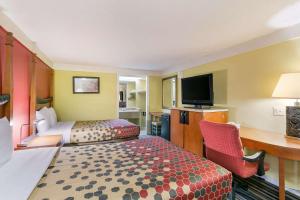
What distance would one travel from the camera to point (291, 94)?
74.7 inches

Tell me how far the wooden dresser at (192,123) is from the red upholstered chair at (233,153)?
96 centimetres

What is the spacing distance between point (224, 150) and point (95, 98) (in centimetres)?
390

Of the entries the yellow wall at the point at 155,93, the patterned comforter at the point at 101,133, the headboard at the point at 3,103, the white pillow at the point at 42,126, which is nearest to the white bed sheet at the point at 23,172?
the headboard at the point at 3,103

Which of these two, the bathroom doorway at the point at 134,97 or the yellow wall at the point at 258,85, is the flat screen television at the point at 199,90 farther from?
the bathroom doorway at the point at 134,97

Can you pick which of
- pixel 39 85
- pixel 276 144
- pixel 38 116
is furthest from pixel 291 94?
pixel 39 85

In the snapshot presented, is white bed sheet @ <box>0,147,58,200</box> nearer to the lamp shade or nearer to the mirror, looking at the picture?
the lamp shade

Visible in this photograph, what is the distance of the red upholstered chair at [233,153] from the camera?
178cm

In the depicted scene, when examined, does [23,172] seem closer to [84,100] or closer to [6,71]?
[6,71]

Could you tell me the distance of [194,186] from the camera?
1.16 metres

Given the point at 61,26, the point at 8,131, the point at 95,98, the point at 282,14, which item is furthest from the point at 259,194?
the point at 95,98

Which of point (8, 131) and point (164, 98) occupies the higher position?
point (164, 98)

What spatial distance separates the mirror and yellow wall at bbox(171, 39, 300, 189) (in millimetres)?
1623

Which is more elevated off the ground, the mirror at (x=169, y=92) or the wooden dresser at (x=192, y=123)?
the mirror at (x=169, y=92)

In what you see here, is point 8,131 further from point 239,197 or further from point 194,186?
point 239,197
